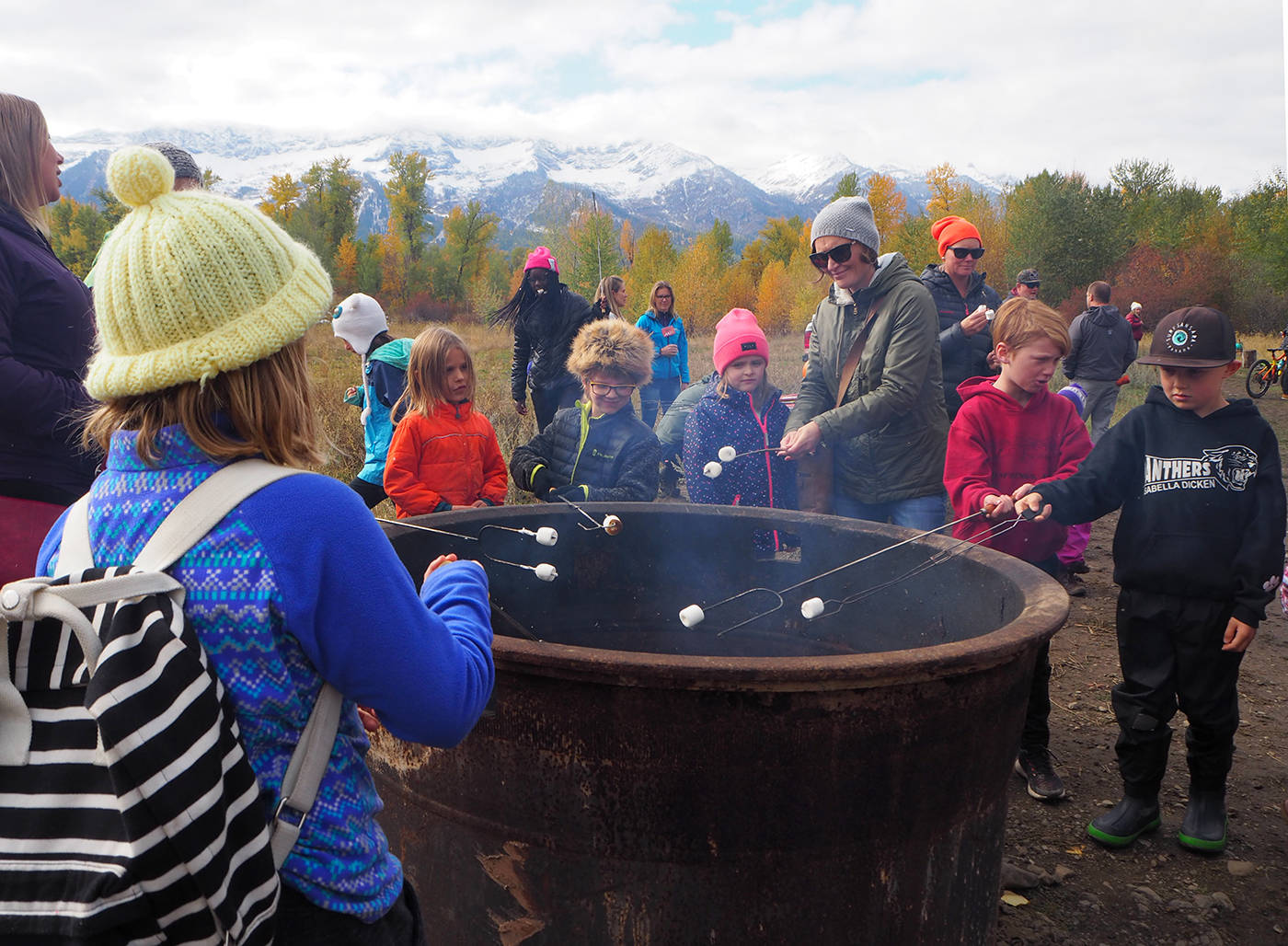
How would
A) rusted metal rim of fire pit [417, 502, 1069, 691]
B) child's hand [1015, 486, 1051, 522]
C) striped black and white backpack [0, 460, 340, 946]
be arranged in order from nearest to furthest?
striped black and white backpack [0, 460, 340, 946] < rusted metal rim of fire pit [417, 502, 1069, 691] < child's hand [1015, 486, 1051, 522]

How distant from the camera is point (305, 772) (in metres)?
1.13

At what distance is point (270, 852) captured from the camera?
1076mm

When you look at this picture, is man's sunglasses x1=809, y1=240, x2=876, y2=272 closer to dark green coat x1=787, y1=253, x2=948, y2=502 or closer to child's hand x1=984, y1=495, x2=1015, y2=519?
Answer: dark green coat x1=787, y1=253, x2=948, y2=502

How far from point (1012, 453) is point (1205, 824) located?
145 centimetres

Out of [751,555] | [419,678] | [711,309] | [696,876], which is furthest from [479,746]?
[711,309]

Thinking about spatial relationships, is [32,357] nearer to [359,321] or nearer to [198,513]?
[198,513]

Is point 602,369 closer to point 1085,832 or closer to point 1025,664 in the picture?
point 1025,664

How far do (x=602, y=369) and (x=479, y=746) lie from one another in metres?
2.16

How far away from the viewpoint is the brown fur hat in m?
3.93

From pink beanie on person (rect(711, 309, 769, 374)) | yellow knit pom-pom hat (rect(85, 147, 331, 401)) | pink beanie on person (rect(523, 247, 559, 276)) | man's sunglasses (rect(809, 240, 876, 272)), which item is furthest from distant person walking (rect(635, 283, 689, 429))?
yellow knit pom-pom hat (rect(85, 147, 331, 401))

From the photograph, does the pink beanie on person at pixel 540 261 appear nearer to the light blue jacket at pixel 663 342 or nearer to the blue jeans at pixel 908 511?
the light blue jacket at pixel 663 342

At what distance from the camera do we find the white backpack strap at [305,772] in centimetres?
112

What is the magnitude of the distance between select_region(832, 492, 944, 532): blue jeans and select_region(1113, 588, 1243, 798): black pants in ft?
2.77

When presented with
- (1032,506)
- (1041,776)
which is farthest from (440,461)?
(1041,776)
